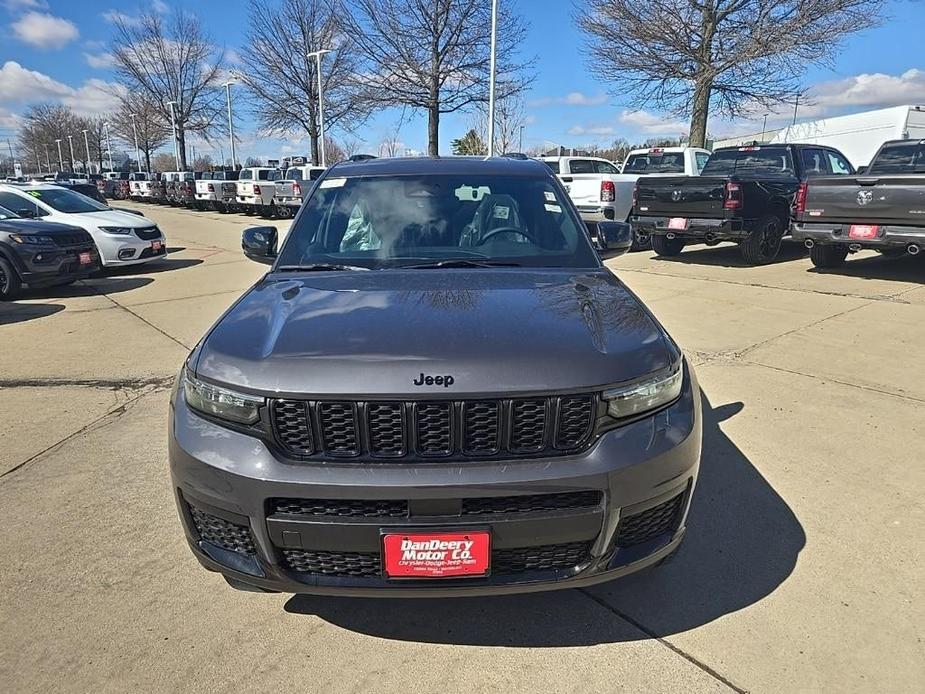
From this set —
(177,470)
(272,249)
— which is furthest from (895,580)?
(272,249)

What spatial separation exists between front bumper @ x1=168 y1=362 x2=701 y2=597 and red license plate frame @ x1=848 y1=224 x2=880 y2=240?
8278 mm

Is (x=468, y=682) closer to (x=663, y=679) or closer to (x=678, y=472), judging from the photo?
(x=663, y=679)

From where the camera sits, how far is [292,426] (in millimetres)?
1981

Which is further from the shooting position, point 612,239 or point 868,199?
point 868,199

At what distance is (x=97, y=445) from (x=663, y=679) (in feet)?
11.5

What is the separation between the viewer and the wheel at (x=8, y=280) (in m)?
8.76

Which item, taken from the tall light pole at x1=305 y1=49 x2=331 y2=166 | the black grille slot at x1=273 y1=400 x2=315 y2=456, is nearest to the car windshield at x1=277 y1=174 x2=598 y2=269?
the black grille slot at x1=273 y1=400 x2=315 y2=456

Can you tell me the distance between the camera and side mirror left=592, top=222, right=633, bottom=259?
146 inches

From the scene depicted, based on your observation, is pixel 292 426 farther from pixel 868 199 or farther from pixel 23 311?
pixel 868 199

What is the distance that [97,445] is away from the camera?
396 centimetres

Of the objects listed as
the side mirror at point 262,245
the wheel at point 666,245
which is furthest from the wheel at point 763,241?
the side mirror at point 262,245

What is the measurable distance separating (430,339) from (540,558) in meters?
0.77

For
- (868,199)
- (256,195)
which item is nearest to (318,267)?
(868,199)

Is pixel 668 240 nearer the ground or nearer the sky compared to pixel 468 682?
nearer the sky
